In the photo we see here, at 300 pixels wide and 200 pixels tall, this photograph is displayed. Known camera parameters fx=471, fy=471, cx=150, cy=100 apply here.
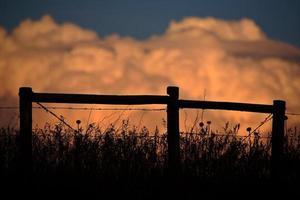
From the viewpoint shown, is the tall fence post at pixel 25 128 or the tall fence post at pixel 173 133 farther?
the tall fence post at pixel 173 133

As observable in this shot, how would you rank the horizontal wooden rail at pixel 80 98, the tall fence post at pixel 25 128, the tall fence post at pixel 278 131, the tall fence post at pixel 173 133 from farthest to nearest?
the tall fence post at pixel 278 131
the tall fence post at pixel 173 133
the horizontal wooden rail at pixel 80 98
the tall fence post at pixel 25 128

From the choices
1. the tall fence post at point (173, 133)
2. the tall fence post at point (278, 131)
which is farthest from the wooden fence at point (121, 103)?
the tall fence post at point (278, 131)

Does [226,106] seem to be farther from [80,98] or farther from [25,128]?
[25,128]

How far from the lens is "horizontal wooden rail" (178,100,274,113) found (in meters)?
8.81

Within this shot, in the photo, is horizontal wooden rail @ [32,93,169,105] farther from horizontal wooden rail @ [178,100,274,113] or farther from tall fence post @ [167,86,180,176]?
horizontal wooden rail @ [178,100,274,113]

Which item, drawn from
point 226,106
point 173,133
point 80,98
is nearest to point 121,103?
point 80,98

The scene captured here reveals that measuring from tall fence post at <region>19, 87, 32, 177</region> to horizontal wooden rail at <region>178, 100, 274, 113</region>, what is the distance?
2733 millimetres

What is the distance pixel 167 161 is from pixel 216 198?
4.52 feet

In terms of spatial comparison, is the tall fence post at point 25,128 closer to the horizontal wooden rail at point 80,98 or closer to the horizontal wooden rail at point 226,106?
the horizontal wooden rail at point 80,98

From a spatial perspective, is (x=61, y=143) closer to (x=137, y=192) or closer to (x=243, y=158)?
(x=137, y=192)

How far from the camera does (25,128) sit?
27.4ft

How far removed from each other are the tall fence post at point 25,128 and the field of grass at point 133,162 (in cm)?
31

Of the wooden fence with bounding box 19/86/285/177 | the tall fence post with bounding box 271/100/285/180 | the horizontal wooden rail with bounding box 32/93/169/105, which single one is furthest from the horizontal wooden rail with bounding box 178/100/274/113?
the horizontal wooden rail with bounding box 32/93/169/105

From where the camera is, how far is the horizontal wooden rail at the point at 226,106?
8.81 m
